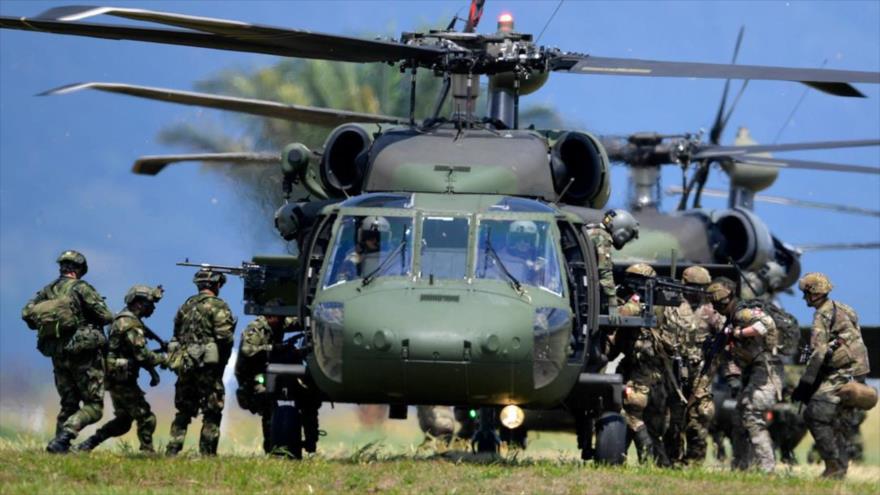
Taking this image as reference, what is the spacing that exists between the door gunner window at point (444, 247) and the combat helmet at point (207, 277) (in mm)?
2400

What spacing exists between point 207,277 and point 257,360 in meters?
0.84

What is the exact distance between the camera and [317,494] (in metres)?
11.4

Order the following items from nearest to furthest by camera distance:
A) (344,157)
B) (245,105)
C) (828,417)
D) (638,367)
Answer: (828,417), (344,157), (638,367), (245,105)

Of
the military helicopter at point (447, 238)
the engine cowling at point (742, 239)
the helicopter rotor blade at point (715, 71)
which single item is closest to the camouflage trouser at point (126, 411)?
the military helicopter at point (447, 238)

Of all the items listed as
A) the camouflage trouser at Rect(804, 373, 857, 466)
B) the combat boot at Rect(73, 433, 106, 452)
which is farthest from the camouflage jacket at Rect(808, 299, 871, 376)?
the combat boot at Rect(73, 433, 106, 452)

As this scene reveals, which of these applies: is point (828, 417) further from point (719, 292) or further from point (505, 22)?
point (505, 22)

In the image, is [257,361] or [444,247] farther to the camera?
[257,361]

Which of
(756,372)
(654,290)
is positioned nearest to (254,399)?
(654,290)

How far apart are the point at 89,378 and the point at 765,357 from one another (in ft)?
17.7

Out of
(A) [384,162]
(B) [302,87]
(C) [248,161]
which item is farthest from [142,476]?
(B) [302,87]

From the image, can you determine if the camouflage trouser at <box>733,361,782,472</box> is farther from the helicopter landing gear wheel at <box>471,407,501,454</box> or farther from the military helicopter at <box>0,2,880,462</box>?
the helicopter landing gear wheel at <box>471,407,501,454</box>

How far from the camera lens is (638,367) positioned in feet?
51.5

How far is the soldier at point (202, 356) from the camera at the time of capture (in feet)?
49.2

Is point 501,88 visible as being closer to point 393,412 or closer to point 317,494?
point 393,412
